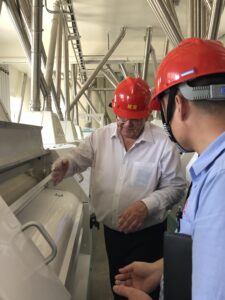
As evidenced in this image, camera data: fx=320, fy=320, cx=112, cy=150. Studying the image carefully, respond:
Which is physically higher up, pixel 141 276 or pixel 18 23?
pixel 18 23

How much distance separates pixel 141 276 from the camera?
103 cm

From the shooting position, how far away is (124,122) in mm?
1561

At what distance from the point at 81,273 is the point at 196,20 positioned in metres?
2.17

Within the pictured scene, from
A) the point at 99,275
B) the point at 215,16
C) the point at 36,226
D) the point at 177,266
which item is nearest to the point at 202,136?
the point at 177,266

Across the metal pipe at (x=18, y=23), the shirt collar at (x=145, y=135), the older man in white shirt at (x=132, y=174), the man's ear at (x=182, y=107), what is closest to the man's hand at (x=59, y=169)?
the older man in white shirt at (x=132, y=174)

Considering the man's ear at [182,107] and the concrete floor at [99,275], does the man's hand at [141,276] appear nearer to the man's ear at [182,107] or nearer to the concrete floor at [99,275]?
the man's ear at [182,107]

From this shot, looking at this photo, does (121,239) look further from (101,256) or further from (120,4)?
(120,4)

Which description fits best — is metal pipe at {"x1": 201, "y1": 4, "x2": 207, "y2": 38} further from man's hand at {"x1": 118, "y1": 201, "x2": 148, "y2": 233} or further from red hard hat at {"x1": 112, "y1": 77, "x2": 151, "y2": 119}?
man's hand at {"x1": 118, "y1": 201, "x2": 148, "y2": 233}

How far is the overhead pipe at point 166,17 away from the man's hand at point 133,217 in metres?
1.66

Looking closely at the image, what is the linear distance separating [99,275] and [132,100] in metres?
1.37

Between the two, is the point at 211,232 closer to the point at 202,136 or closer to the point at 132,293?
the point at 202,136

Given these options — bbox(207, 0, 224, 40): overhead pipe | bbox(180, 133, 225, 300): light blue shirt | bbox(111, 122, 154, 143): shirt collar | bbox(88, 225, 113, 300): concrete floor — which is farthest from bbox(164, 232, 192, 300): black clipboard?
bbox(207, 0, 224, 40): overhead pipe

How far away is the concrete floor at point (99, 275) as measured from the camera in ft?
6.72

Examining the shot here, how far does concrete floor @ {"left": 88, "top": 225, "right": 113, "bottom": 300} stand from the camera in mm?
2049
